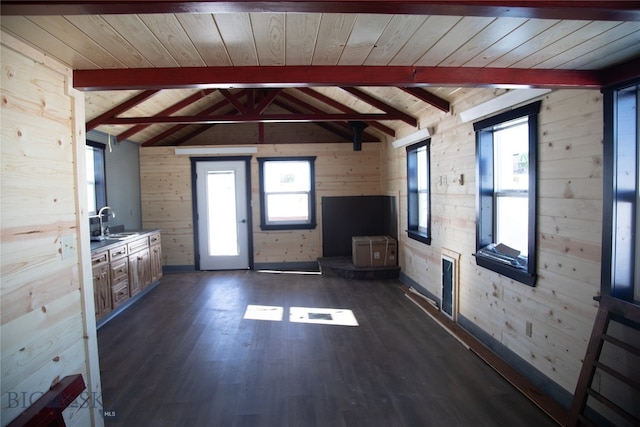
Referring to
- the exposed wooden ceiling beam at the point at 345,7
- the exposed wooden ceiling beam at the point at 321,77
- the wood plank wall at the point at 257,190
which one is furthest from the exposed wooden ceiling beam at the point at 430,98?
the wood plank wall at the point at 257,190

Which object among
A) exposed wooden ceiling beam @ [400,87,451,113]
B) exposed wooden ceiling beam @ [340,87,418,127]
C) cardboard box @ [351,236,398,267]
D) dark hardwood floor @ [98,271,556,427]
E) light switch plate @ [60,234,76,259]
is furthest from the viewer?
cardboard box @ [351,236,398,267]

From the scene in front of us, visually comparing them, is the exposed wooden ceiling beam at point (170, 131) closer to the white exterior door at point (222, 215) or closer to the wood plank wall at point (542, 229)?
the wood plank wall at point (542, 229)

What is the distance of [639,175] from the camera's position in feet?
6.70

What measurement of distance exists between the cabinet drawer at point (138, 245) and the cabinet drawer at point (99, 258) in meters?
0.64

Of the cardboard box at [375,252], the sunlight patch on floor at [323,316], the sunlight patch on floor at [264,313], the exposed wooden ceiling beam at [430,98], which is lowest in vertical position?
the sunlight patch on floor at [323,316]

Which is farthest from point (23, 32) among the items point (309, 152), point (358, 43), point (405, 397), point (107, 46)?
point (309, 152)

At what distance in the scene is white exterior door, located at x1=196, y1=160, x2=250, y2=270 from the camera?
7.04 m

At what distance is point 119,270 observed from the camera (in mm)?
4695

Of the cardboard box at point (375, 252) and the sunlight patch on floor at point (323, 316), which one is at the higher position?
the cardboard box at point (375, 252)

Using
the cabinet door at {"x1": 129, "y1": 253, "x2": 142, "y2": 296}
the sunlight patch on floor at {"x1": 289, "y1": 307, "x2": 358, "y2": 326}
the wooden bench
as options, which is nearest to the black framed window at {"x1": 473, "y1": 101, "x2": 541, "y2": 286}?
the sunlight patch on floor at {"x1": 289, "y1": 307, "x2": 358, "y2": 326}

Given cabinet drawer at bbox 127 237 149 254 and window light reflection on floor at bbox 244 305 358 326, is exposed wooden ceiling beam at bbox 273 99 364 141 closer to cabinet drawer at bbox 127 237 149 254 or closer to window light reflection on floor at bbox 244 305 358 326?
cabinet drawer at bbox 127 237 149 254

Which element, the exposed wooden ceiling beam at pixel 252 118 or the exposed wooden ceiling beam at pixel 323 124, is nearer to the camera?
the exposed wooden ceiling beam at pixel 252 118

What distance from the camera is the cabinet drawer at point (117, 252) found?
4492mm

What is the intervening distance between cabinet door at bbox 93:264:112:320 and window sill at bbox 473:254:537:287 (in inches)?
165
